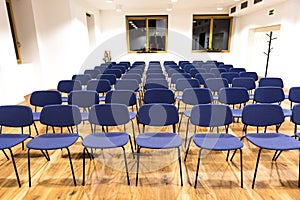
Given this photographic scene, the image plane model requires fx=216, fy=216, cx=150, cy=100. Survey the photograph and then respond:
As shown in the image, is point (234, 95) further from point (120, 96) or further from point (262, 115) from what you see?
point (120, 96)

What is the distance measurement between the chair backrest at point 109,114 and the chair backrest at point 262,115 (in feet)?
4.99

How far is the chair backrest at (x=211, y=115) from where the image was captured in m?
2.68

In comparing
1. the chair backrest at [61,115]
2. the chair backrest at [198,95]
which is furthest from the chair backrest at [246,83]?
the chair backrest at [61,115]

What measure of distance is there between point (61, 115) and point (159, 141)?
1.29m

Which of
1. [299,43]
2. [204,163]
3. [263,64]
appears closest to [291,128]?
[204,163]

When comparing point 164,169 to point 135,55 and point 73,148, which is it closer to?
point 73,148

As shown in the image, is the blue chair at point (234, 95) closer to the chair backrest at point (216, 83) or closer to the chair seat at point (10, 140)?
the chair backrest at point (216, 83)

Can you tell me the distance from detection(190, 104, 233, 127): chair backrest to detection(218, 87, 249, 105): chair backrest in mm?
1037

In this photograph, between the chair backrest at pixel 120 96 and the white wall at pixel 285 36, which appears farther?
the white wall at pixel 285 36

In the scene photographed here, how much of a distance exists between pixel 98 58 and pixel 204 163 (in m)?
9.70

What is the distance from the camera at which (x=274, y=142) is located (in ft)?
7.92

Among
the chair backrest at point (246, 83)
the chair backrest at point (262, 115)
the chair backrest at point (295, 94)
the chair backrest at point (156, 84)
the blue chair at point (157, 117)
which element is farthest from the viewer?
the chair backrest at point (246, 83)

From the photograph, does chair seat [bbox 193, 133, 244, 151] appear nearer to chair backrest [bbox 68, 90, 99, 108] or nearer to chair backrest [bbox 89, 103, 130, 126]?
chair backrest [bbox 89, 103, 130, 126]

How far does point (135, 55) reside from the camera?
40.3ft
